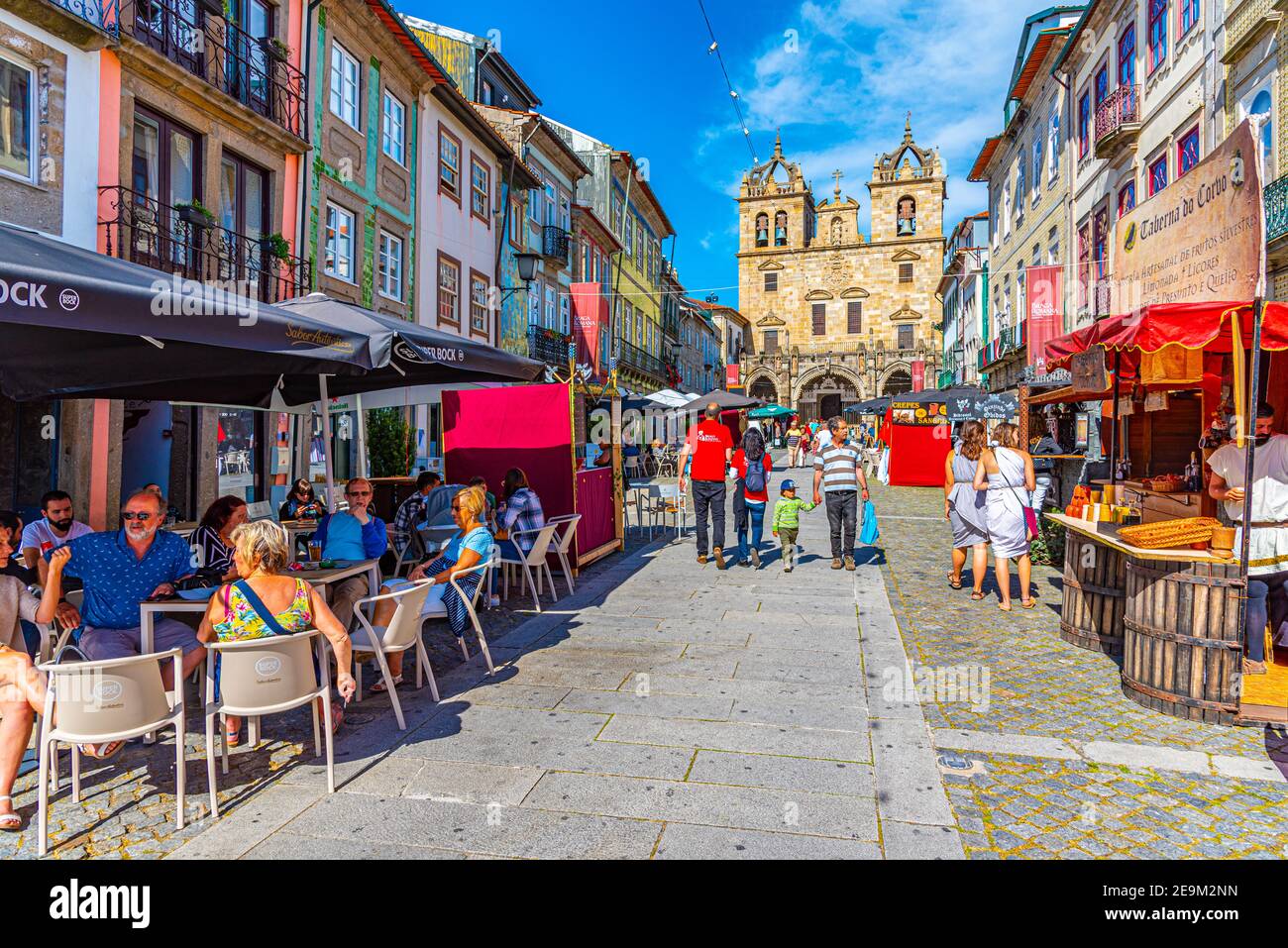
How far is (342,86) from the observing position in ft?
48.2

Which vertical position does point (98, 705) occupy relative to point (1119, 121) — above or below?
below

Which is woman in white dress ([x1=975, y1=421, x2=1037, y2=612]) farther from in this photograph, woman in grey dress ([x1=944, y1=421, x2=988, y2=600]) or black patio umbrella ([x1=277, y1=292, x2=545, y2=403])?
black patio umbrella ([x1=277, y1=292, x2=545, y2=403])

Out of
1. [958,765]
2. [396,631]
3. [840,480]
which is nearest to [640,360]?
[840,480]

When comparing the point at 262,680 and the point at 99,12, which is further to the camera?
the point at 99,12

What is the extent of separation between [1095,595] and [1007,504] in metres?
1.43

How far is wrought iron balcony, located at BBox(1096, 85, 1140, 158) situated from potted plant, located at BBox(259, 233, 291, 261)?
15.5 m

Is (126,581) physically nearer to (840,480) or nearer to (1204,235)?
(1204,235)

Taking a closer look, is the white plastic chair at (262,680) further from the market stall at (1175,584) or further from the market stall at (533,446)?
the market stall at (533,446)

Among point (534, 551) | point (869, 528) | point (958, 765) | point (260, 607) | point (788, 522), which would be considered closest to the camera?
point (260, 607)

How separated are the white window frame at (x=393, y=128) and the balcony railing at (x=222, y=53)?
2.62 meters

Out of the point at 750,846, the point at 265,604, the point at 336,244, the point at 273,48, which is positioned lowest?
the point at 750,846

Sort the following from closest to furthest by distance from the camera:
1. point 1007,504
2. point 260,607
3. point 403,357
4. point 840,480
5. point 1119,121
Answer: point 260,607
point 403,357
point 1007,504
point 840,480
point 1119,121

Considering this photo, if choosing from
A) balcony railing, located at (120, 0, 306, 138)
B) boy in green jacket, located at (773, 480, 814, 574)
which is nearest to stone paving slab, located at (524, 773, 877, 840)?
boy in green jacket, located at (773, 480, 814, 574)

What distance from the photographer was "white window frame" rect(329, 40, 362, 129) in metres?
14.4
